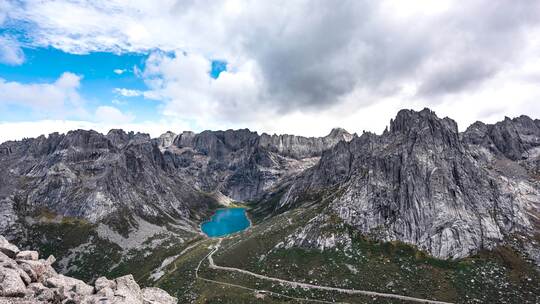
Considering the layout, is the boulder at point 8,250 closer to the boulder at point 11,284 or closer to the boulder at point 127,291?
the boulder at point 11,284

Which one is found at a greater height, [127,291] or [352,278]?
[127,291]

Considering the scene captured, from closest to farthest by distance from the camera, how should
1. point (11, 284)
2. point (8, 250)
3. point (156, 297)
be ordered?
point (11, 284) < point (8, 250) < point (156, 297)

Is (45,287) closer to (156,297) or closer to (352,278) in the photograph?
(156,297)

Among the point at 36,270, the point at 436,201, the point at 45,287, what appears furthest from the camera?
the point at 436,201

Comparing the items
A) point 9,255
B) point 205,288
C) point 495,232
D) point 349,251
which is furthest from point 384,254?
point 9,255

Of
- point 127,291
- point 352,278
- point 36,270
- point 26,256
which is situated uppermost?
point 26,256

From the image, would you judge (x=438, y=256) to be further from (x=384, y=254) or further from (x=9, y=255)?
(x=9, y=255)

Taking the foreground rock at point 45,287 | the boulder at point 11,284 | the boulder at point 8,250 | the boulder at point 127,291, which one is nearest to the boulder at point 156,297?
the foreground rock at point 45,287

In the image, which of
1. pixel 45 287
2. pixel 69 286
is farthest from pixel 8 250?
pixel 69 286
